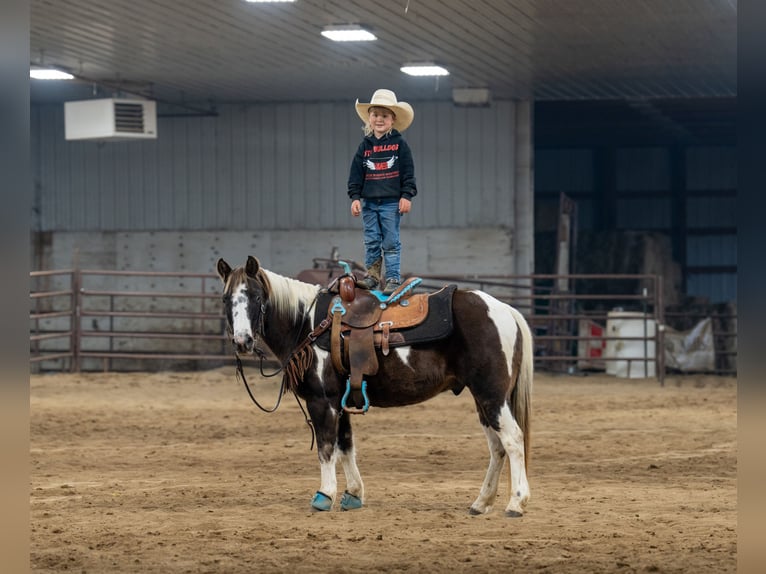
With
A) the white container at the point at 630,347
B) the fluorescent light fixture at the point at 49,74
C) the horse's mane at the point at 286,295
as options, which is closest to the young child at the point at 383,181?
the horse's mane at the point at 286,295

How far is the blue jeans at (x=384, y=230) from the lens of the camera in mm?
7410

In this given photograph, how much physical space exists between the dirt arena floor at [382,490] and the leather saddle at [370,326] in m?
0.84

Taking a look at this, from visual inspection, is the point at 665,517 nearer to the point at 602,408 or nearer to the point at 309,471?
the point at 309,471

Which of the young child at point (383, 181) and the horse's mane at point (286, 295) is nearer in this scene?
the horse's mane at point (286, 295)

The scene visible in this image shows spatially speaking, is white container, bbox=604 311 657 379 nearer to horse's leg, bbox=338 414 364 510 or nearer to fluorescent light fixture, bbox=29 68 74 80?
fluorescent light fixture, bbox=29 68 74 80

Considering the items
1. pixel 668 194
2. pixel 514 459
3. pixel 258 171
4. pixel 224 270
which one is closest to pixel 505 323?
pixel 514 459

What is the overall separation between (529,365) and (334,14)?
6423 mm

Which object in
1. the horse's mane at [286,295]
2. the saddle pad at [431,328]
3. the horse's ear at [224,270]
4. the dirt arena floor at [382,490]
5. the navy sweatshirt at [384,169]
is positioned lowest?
the dirt arena floor at [382,490]

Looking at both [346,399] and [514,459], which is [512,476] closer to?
[514,459]

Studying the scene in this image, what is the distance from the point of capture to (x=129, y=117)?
53.2 feet

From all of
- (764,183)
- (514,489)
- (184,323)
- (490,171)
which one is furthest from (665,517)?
(184,323)

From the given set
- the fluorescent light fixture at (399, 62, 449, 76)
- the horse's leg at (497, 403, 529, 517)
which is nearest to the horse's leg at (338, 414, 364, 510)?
the horse's leg at (497, 403, 529, 517)

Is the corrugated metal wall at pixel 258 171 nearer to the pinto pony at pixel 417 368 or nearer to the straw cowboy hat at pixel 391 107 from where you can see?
the straw cowboy hat at pixel 391 107

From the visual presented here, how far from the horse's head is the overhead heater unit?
953cm
